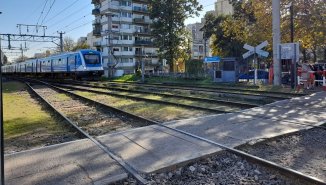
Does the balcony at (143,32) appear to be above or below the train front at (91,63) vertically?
above

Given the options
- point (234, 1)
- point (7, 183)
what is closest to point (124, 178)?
point (7, 183)

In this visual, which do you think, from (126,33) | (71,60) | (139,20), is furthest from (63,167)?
(139,20)

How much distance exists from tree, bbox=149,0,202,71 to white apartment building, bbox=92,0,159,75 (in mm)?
29578

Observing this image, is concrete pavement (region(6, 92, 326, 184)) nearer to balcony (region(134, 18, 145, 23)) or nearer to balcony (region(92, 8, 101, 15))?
balcony (region(134, 18, 145, 23))

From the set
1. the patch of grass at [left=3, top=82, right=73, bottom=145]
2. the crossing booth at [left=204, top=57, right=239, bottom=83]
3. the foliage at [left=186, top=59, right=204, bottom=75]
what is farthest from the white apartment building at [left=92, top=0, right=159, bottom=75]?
the patch of grass at [left=3, top=82, right=73, bottom=145]

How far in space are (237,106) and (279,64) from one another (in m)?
10.6

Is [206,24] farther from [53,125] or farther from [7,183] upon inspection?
[7,183]

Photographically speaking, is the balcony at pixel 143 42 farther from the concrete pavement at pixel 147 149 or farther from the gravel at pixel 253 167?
the gravel at pixel 253 167

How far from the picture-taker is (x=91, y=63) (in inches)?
1359

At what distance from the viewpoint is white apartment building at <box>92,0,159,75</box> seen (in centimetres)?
7900

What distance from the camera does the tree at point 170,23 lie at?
1877 inches

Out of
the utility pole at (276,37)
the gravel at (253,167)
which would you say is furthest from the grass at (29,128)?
the utility pole at (276,37)

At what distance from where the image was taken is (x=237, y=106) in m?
12.3

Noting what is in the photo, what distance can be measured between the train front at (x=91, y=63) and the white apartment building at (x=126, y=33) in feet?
136
